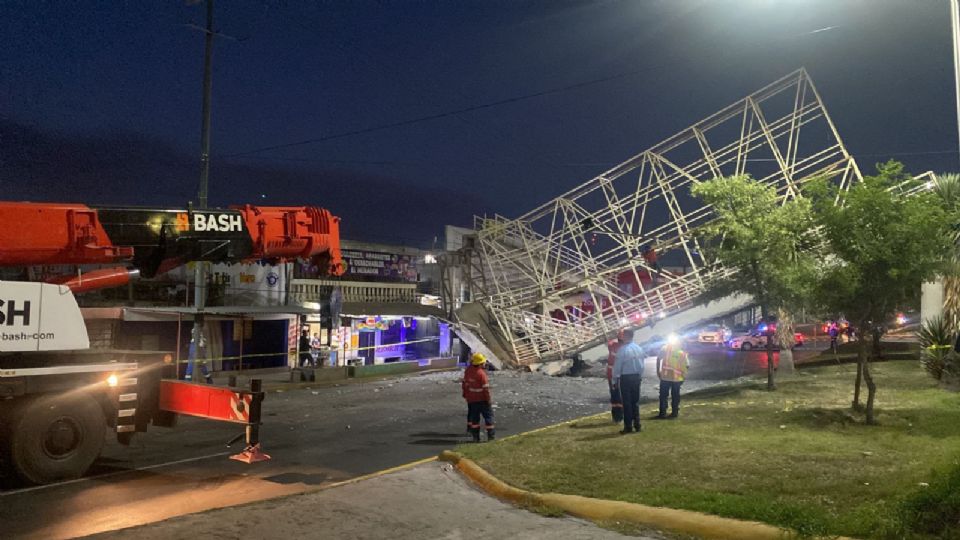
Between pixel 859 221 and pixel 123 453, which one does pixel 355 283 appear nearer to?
pixel 123 453

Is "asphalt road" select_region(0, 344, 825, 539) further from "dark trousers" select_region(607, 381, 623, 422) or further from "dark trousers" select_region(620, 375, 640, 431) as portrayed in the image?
"dark trousers" select_region(620, 375, 640, 431)

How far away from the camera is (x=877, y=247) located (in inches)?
416

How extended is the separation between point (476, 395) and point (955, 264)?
10.4 m

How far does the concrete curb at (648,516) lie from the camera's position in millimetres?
5812

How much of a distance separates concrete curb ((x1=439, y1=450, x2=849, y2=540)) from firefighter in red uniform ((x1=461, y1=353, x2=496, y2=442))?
3.47 metres

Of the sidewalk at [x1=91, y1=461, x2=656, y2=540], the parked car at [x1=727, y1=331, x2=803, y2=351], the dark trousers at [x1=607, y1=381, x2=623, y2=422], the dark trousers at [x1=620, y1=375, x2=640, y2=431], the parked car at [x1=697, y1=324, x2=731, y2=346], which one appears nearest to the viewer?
the sidewalk at [x1=91, y1=461, x2=656, y2=540]

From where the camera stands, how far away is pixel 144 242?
9.10m

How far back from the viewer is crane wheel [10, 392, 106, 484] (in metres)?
8.69

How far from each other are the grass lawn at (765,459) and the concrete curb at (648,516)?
0.16 meters

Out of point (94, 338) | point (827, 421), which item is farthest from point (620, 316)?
point (94, 338)

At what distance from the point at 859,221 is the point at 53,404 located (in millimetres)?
11564

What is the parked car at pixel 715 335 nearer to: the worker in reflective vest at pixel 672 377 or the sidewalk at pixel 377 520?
the worker in reflective vest at pixel 672 377

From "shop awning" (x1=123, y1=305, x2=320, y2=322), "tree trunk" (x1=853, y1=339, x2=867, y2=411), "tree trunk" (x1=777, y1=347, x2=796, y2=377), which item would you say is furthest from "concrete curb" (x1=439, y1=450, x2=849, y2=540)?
"tree trunk" (x1=777, y1=347, x2=796, y2=377)

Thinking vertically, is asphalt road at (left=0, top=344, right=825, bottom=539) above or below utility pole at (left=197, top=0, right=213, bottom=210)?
below
